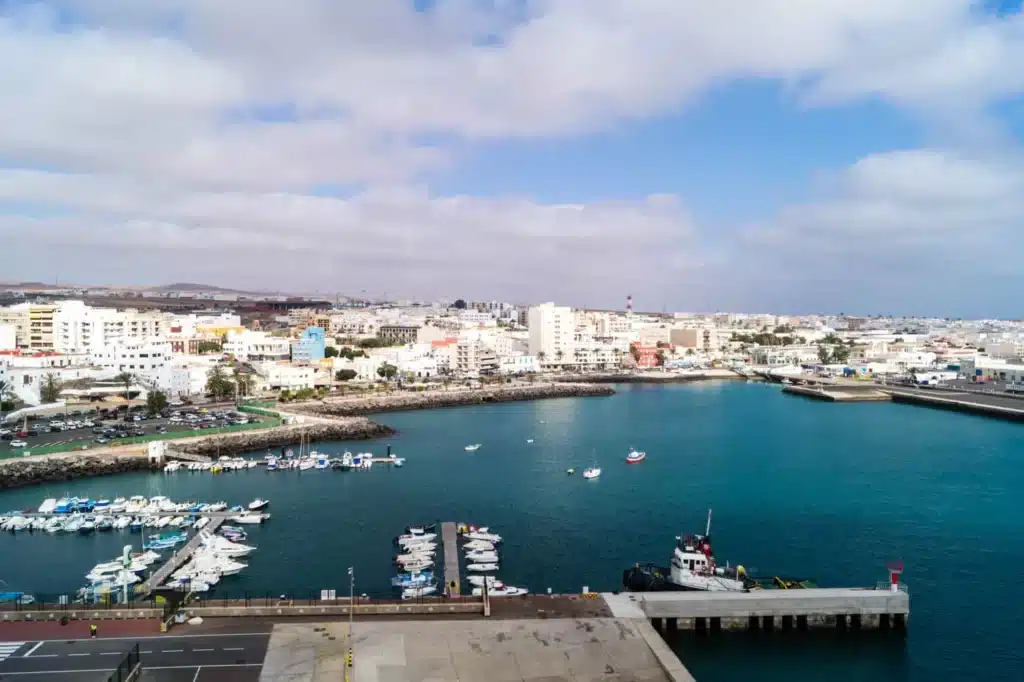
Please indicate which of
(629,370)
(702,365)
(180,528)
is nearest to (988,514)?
(180,528)

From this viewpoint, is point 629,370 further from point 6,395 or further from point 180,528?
point 180,528

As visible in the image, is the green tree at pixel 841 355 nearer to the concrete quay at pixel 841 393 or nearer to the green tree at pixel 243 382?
the concrete quay at pixel 841 393

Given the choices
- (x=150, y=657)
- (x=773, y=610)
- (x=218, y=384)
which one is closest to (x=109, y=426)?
(x=218, y=384)

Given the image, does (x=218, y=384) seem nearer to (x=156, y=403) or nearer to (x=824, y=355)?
(x=156, y=403)

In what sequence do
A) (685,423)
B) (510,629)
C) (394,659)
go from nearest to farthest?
(394,659) < (510,629) < (685,423)

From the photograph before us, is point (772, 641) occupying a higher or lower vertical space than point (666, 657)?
lower

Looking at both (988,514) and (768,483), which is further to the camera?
(768,483)

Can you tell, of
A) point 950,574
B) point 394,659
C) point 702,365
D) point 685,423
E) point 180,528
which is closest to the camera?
point 394,659
